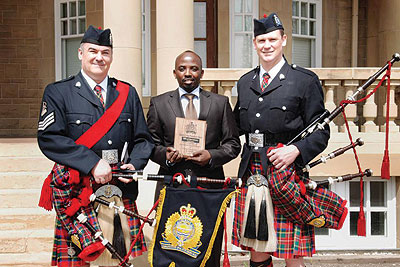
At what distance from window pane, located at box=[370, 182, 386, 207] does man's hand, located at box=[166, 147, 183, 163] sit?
13.2 feet

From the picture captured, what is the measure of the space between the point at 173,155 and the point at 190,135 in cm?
17

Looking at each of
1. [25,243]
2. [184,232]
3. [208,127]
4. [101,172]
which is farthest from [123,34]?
[184,232]

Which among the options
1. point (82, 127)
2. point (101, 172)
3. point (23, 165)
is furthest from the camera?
point (23, 165)

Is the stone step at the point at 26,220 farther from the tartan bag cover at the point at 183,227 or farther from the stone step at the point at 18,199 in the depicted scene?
the tartan bag cover at the point at 183,227

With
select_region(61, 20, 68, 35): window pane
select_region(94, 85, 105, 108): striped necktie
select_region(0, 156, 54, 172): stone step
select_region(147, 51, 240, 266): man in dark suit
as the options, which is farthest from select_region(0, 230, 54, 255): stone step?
select_region(61, 20, 68, 35): window pane

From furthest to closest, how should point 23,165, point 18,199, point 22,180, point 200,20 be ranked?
point 200,20, point 23,165, point 22,180, point 18,199

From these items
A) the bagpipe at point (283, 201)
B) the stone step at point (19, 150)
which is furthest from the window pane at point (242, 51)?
the bagpipe at point (283, 201)

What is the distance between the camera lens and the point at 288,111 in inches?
134

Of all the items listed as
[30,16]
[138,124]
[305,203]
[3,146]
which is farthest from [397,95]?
[30,16]

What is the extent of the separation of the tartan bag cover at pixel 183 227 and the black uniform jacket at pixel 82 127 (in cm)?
27

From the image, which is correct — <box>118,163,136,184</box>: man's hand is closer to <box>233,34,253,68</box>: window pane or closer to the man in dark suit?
the man in dark suit

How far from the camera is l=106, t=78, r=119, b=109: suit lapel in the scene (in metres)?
3.31

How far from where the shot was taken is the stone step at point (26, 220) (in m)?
5.00

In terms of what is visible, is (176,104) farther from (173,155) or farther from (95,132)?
(95,132)
